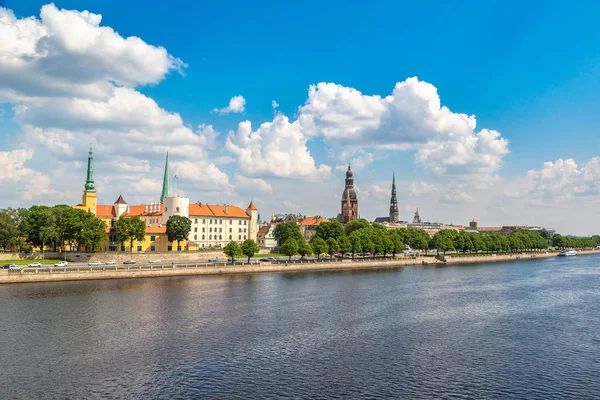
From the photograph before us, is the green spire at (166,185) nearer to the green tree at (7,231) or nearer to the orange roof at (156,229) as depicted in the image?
the orange roof at (156,229)

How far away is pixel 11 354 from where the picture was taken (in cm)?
3953

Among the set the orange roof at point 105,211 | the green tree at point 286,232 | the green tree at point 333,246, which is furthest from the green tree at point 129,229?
the green tree at point 286,232

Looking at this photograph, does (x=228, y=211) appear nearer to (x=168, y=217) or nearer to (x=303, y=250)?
(x=168, y=217)

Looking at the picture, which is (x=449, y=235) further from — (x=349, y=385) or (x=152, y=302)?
(x=349, y=385)

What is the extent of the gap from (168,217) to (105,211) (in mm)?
20884

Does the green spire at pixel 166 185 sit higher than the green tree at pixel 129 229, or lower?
higher

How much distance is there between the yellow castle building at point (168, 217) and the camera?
130 m

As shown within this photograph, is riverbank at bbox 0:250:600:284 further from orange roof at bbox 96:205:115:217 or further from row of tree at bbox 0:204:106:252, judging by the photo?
orange roof at bbox 96:205:115:217

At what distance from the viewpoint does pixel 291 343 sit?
44656 millimetres

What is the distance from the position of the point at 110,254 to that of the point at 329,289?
5553cm

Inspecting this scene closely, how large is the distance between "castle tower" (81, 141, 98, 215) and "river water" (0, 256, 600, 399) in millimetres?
61999

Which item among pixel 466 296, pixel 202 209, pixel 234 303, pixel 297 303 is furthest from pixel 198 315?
pixel 202 209

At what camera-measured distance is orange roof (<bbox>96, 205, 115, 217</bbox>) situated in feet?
478

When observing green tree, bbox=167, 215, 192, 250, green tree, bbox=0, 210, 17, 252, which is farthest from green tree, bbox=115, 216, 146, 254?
green tree, bbox=0, 210, 17, 252
